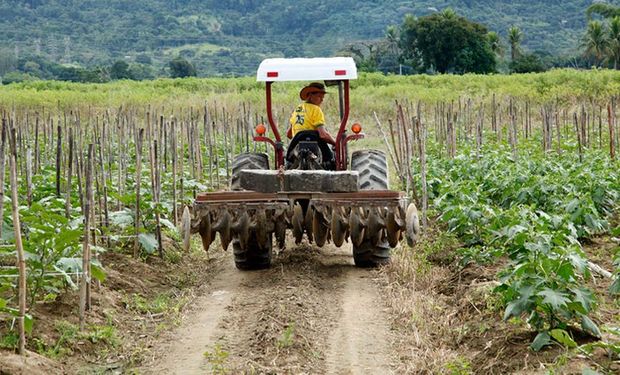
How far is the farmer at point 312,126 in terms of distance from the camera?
891 cm

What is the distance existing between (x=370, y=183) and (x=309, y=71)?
138 centimetres

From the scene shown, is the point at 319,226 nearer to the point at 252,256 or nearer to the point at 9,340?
the point at 252,256

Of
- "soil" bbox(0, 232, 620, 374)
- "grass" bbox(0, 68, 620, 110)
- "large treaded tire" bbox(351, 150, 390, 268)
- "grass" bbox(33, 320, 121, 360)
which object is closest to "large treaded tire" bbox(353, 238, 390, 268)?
"large treaded tire" bbox(351, 150, 390, 268)

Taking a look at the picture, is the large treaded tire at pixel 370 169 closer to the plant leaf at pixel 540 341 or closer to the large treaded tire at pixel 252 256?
the large treaded tire at pixel 252 256

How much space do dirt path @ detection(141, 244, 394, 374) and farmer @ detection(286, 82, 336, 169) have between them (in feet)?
3.75

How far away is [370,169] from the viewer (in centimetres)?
923

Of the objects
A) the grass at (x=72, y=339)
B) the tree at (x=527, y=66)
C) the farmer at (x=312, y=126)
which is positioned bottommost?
the grass at (x=72, y=339)

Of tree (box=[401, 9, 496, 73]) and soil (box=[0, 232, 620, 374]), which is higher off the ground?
tree (box=[401, 9, 496, 73])

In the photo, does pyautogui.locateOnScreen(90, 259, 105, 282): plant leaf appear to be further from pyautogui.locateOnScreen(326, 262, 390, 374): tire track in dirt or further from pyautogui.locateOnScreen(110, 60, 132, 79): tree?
pyautogui.locateOnScreen(110, 60, 132, 79): tree

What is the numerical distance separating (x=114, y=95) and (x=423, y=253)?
23.2m

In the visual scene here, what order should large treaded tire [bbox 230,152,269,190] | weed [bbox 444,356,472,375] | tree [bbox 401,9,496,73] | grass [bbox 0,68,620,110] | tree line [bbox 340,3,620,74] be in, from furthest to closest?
tree line [bbox 340,3,620,74]
tree [bbox 401,9,496,73]
grass [bbox 0,68,620,110]
large treaded tire [bbox 230,152,269,190]
weed [bbox 444,356,472,375]

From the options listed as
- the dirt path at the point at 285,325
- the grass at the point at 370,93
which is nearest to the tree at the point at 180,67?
the grass at the point at 370,93

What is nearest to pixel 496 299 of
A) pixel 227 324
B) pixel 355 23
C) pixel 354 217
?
pixel 354 217

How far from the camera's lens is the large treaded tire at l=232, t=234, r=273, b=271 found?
336 inches
